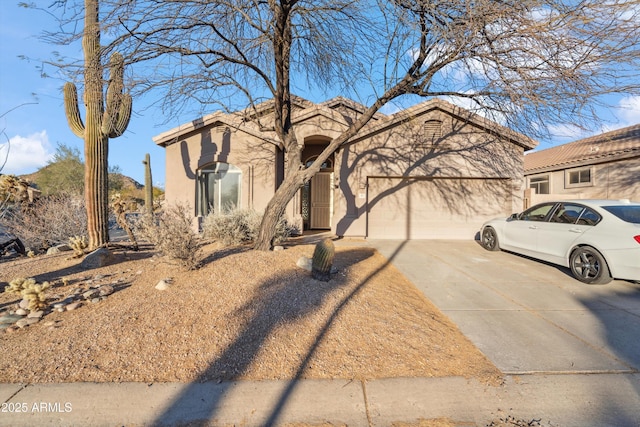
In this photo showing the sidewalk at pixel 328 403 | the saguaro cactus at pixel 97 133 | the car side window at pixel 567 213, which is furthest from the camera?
the saguaro cactus at pixel 97 133

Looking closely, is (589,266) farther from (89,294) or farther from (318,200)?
(89,294)

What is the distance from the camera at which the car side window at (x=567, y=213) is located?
6.52m

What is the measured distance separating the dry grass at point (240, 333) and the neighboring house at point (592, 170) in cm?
942

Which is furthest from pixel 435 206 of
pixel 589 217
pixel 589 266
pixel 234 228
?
pixel 234 228

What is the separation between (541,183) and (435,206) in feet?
35.3

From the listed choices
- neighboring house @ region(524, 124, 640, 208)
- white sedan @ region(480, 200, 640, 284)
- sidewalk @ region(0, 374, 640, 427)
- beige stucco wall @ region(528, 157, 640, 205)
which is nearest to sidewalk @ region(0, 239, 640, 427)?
sidewalk @ region(0, 374, 640, 427)

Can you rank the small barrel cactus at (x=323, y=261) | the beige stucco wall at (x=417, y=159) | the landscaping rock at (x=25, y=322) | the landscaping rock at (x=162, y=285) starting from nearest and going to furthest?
1. the landscaping rock at (x=25, y=322)
2. the landscaping rock at (x=162, y=285)
3. the small barrel cactus at (x=323, y=261)
4. the beige stucco wall at (x=417, y=159)

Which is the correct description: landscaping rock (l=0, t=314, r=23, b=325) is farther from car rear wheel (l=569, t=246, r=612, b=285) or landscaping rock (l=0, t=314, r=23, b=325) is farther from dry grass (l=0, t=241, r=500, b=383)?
car rear wheel (l=569, t=246, r=612, b=285)

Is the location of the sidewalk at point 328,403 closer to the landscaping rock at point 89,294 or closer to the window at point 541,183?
the landscaping rock at point 89,294

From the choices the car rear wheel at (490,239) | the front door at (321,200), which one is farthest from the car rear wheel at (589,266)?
the front door at (321,200)

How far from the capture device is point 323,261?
503 centimetres

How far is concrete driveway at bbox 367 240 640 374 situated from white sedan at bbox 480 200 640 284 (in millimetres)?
324

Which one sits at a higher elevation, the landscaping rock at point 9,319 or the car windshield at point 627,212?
the car windshield at point 627,212

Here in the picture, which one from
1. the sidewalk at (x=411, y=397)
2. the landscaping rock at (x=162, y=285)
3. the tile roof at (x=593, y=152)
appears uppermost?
the tile roof at (x=593, y=152)
